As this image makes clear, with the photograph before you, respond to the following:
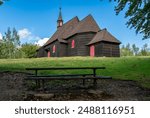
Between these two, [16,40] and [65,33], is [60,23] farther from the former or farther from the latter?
[16,40]

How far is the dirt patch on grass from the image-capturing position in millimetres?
10719

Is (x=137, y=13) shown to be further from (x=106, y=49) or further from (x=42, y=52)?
(x=42, y=52)

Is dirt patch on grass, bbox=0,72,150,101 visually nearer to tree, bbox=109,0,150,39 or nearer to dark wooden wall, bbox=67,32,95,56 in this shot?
tree, bbox=109,0,150,39

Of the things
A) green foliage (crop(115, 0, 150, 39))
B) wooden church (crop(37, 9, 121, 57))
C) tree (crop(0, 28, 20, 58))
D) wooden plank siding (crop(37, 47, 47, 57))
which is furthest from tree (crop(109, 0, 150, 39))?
tree (crop(0, 28, 20, 58))

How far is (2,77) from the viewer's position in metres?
15.4

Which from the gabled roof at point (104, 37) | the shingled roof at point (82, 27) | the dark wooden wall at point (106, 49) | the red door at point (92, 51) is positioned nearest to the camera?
the dark wooden wall at point (106, 49)

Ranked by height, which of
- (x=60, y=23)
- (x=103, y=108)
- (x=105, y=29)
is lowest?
(x=103, y=108)

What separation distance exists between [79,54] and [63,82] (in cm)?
3393

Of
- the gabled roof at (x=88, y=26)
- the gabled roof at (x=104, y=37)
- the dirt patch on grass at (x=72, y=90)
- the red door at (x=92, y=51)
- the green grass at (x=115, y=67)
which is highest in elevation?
the gabled roof at (x=88, y=26)

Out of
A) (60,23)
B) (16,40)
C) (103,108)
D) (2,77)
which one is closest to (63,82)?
(2,77)

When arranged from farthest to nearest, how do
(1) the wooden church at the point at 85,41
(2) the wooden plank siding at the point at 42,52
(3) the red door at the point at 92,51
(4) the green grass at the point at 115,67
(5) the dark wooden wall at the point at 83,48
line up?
(2) the wooden plank siding at the point at 42,52 < (3) the red door at the point at 92,51 < (1) the wooden church at the point at 85,41 < (5) the dark wooden wall at the point at 83,48 < (4) the green grass at the point at 115,67

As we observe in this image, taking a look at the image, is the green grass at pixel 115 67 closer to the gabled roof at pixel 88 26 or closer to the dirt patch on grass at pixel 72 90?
the dirt patch on grass at pixel 72 90

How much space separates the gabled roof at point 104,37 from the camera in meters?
44.4

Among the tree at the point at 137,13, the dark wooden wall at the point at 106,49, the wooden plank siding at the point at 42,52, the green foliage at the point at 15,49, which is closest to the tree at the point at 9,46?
the green foliage at the point at 15,49
